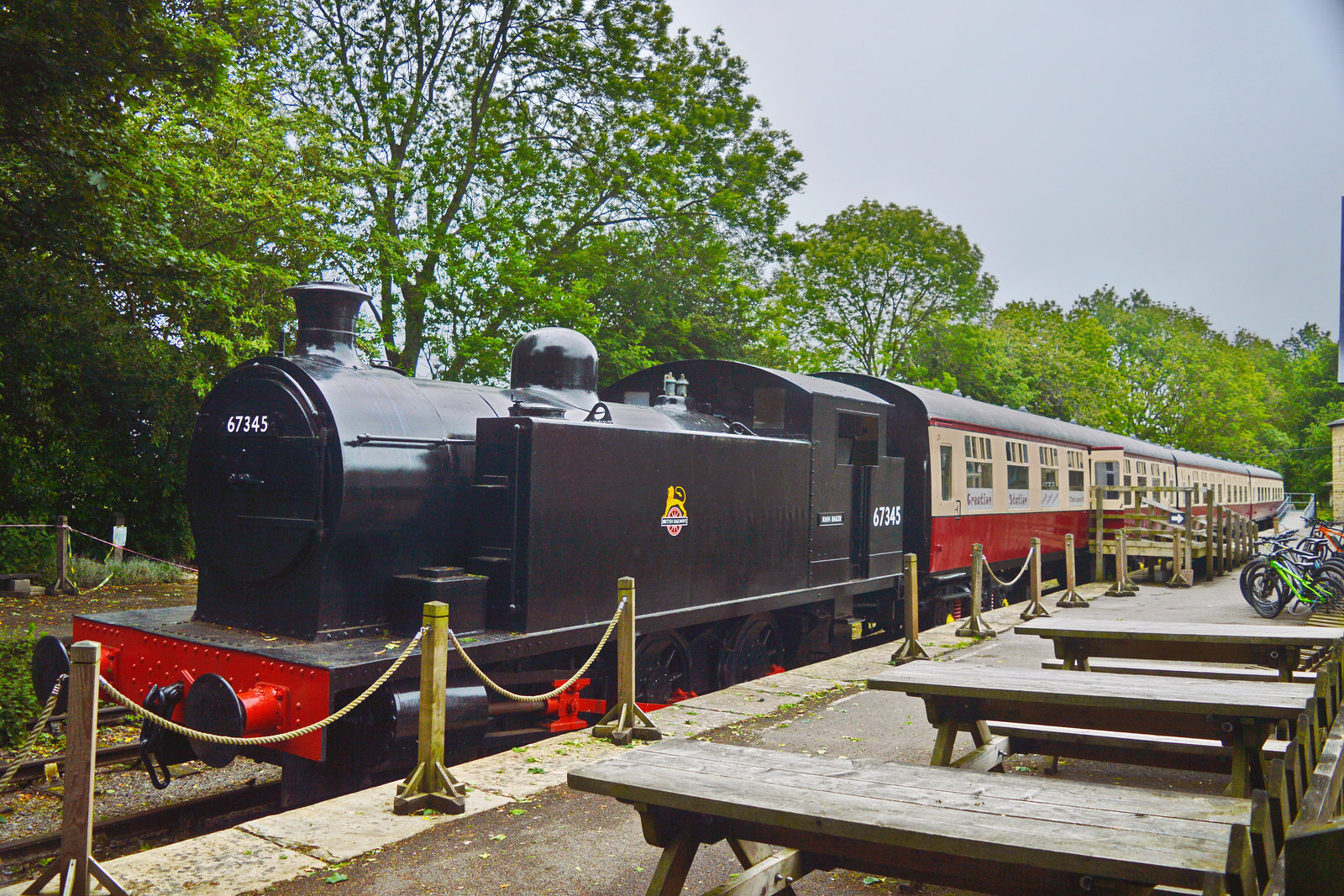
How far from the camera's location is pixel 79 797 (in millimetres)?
3039

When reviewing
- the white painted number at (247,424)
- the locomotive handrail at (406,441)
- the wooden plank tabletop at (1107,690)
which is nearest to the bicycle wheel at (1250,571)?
the wooden plank tabletop at (1107,690)

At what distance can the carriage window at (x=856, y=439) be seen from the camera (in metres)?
8.55

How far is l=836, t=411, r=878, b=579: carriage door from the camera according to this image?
8844mm

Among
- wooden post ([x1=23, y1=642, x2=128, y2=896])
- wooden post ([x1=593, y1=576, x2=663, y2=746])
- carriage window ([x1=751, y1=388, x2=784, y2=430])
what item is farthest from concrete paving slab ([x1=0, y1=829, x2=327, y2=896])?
carriage window ([x1=751, y1=388, x2=784, y2=430])

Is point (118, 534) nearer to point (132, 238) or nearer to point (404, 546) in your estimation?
point (132, 238)

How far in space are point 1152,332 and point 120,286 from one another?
5992cm

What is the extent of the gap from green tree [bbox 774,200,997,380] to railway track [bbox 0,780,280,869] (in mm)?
24290

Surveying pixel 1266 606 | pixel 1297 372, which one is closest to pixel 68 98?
pixel 1266 606

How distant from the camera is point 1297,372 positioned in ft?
194

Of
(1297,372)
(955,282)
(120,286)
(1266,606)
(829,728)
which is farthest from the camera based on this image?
(1297,372)

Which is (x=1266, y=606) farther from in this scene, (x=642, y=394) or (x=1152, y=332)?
(x=1152, y=332)

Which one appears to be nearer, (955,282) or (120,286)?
(120,286)

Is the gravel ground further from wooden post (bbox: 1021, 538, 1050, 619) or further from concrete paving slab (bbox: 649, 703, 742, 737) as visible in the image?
wooden post (bbox: 1021, 538, 1050, 619)

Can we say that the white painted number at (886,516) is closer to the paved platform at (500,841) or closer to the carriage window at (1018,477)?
the paved platform at (500,841)
